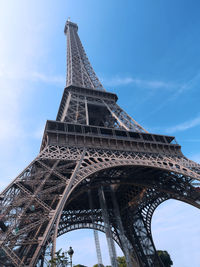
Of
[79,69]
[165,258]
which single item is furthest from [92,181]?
[165,258]

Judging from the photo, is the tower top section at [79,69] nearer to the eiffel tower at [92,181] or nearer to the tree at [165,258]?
the eiffel tower at [92,181]

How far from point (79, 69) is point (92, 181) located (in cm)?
2484

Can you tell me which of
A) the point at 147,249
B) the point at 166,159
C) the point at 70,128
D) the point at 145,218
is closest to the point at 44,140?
the point at 70,128

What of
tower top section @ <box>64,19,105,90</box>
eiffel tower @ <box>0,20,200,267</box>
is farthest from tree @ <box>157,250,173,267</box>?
tower top section @ <box>64,19,105,90</box>

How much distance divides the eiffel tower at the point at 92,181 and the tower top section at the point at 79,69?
0.98 ft

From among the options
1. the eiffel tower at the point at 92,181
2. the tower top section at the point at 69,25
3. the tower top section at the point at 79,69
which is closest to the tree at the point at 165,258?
the eiffel tower at the point at 92,181

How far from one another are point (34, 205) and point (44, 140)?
8.58m

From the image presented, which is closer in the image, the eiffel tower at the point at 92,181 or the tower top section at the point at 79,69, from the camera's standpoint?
the eiffel tower at the point at 92,181

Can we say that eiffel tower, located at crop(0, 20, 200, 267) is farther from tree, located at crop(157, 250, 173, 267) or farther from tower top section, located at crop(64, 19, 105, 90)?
tree, located at crop(157, 250, 173, 267)

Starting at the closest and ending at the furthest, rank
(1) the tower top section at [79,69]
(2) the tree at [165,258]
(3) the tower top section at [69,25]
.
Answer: (1) the tower top section at [79,69], (2) the tree at [165,258], (3) the tower top section at [69,25]

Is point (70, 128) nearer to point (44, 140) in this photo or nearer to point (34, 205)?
point (44, 140)

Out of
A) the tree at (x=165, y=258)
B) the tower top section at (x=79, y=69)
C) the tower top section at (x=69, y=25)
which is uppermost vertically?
the tower top section at (x=69, y=25)

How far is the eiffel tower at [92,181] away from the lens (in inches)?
418

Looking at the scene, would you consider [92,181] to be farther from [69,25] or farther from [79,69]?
[69,25]
